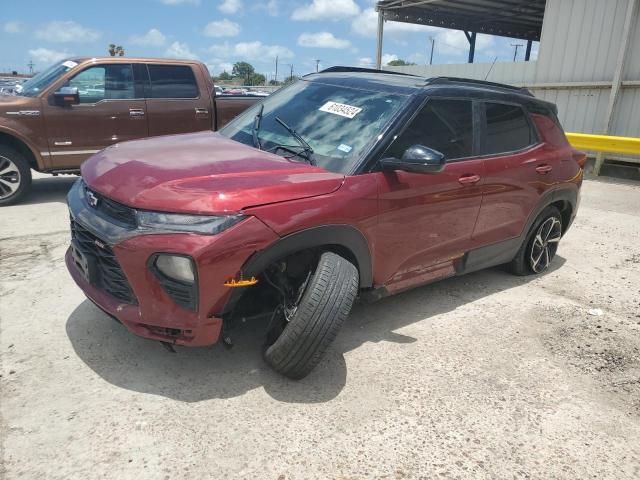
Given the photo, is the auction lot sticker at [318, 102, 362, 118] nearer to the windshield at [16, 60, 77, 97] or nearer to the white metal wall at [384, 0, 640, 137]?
the windshield at [16, 60, 77, 97]

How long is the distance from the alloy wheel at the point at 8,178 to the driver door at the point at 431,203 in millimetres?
5434

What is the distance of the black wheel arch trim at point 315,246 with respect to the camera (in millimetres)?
2588

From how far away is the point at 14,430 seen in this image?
2439mm

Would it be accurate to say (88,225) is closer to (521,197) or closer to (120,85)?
(521,197)

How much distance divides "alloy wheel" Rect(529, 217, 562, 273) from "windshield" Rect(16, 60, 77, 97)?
6.17 meters

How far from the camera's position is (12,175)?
6.53m

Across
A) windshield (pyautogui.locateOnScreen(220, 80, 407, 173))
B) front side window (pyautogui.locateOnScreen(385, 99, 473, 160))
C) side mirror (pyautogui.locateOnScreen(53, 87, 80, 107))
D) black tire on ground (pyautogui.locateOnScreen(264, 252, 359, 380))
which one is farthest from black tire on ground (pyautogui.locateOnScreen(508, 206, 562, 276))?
side mirror (pyautogui.locateOnScreen(53, 87, 80, 107))

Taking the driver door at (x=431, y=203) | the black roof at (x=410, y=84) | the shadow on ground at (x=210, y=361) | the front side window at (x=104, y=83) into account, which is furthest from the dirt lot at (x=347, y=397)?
the front side window at (x=104, y=83)

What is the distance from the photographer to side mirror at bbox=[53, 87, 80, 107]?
21.6 ft

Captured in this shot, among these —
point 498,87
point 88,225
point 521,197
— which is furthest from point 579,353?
point 88,225

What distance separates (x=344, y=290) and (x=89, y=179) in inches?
64.0

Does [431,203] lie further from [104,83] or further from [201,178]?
[104,83]

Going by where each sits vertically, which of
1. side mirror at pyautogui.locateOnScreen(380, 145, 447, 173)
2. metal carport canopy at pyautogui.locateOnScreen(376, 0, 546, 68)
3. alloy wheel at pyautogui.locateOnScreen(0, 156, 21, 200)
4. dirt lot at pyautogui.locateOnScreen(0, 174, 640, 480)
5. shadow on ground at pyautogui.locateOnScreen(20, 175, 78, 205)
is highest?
metal carport canopy at pyautogui.locateOnScreen(376, 0, 546, 68)

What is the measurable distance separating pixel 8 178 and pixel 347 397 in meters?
5.77
